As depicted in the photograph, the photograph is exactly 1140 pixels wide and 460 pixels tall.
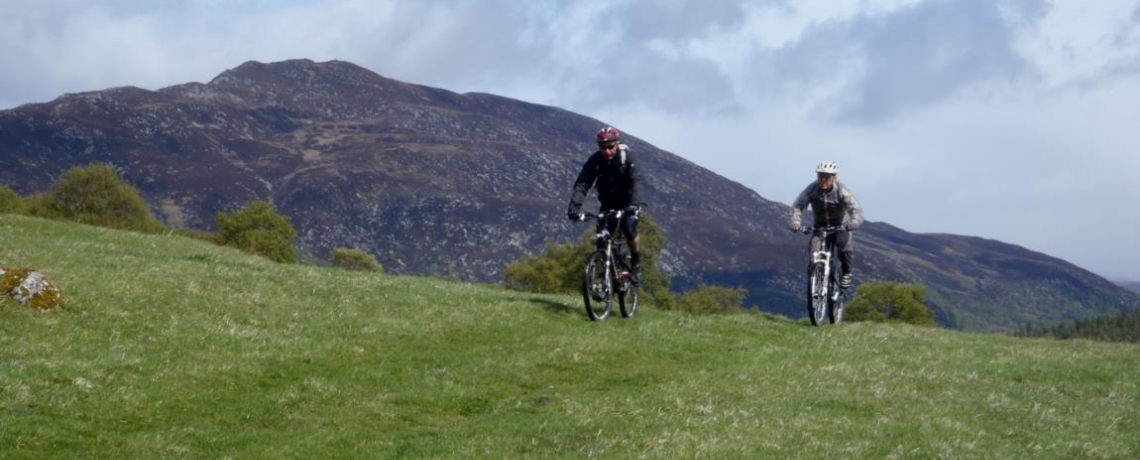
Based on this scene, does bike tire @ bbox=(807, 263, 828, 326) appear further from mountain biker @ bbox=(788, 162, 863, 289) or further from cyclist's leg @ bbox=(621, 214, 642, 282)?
cyclist's leg @ bbox=(621, 214, 642, 282)

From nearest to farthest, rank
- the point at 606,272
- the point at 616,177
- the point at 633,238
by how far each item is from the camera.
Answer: the point at 606,272 < the point at 616,177 < the point at 633,238

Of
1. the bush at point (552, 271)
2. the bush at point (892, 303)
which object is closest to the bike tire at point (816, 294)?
the bush at point (552, 271)

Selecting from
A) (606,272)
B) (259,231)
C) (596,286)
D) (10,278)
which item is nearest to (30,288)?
(10,278)

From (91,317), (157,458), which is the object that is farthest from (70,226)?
(157,458)

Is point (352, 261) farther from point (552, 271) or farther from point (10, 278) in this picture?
point (10, 278)

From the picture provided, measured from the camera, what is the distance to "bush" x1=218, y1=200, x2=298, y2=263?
332 feet

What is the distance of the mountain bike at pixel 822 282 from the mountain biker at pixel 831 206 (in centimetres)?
19

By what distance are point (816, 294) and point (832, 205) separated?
2.26 meters

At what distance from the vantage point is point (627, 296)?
87.3 feet

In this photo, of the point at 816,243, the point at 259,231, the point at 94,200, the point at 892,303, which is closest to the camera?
the point at 816,243

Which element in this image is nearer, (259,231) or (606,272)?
(606,272)

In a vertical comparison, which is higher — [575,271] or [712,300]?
[575,271]

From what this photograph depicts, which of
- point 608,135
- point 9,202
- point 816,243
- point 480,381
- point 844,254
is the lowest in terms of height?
point 480,381

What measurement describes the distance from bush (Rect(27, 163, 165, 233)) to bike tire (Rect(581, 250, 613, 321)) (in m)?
82.3
